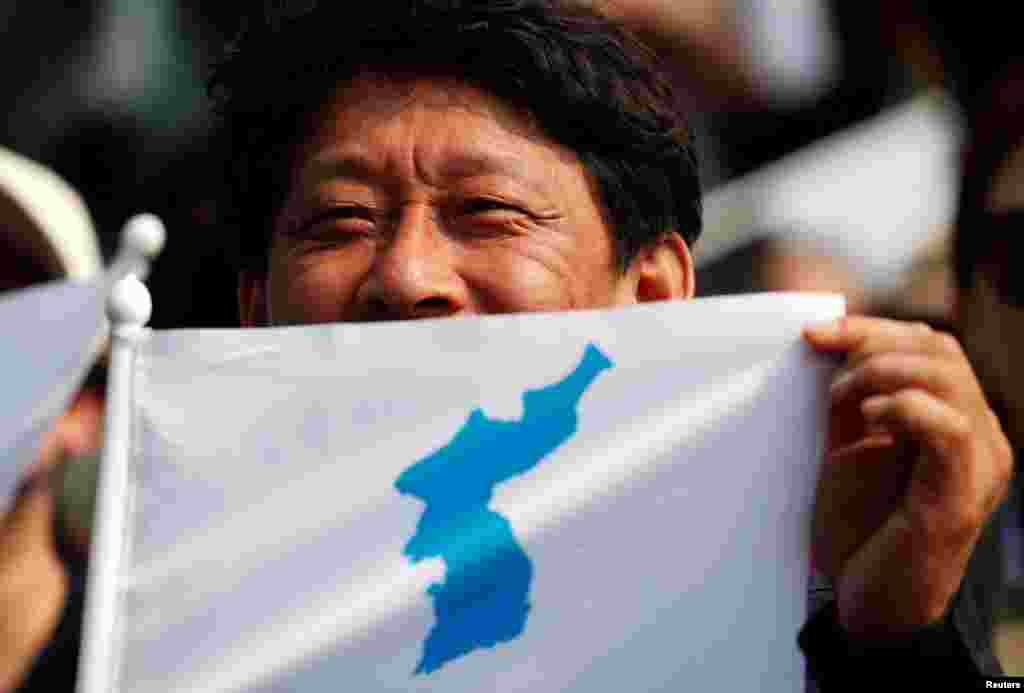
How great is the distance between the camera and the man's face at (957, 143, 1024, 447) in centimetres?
354

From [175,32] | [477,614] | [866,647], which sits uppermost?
[175,32]

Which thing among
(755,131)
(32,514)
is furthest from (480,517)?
(755,131)

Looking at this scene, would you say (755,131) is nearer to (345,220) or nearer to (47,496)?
(47,496)

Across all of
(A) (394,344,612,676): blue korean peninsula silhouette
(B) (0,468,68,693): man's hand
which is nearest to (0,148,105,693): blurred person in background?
(B) (0,468,68,693): man's hand

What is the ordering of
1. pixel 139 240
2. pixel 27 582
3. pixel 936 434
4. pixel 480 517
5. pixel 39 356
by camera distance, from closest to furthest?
1. pixel 936 434
2. pixel 480 517
3. pixel 139 240
4. pixel 39 356
5. pixel 27 582

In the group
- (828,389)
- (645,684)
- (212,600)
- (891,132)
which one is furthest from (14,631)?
(891,132)

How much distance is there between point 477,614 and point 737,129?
2818 mm

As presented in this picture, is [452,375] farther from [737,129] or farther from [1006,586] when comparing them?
[737,129]

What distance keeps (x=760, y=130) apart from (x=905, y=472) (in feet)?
9.73

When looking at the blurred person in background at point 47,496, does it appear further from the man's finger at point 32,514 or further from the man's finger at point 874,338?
the man's finger at point 874,338

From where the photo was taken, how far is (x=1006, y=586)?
3221 millimetres

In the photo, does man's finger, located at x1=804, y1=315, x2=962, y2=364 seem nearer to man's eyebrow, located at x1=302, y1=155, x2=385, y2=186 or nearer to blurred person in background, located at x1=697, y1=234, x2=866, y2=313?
man's eyebrow, located at x1=302, y1=155, x2=385, y2=186

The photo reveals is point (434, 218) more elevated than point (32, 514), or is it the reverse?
point (434, 218)

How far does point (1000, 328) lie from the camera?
3.59m
